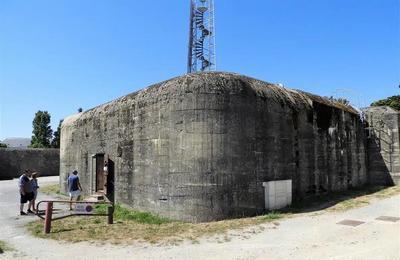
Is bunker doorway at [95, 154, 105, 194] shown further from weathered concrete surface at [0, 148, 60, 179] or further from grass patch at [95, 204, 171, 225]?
weathered concrete surface at [0, 148, 60, 179]

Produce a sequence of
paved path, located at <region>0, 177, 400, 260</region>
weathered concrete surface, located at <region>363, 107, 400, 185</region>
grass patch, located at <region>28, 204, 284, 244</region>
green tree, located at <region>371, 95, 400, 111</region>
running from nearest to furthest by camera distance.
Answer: paved path, located at <region>0, 177, 400, 260</region>
grass patch, located at <region>28, 204, 284, 244</region>
weathered concrete surface, located at <region>363, 107, 400, 185</region>
green tree, located at <region>371, 95, 400, 111</region>

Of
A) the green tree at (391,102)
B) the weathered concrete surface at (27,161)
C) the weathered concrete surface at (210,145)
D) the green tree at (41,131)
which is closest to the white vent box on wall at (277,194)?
the weathered concrete surface at (210,145)

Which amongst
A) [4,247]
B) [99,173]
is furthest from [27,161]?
[4,247]

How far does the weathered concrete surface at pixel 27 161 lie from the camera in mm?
32625

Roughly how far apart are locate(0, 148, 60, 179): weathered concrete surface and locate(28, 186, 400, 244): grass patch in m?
23.5

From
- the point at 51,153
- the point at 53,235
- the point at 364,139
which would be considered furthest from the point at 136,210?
the point at 51,153

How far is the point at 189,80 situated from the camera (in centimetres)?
1123

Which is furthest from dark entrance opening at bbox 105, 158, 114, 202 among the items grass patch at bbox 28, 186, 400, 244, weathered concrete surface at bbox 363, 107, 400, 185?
weathered concrete surface at bbox 363, 107, 400, 185

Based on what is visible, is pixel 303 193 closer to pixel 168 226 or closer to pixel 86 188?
pixel 168 226

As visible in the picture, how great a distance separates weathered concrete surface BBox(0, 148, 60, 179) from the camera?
3262 centimetres

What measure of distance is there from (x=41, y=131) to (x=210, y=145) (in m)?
49.0

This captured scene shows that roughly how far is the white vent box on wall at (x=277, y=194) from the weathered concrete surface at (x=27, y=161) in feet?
91.2

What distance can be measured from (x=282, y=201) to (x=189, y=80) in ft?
15.7

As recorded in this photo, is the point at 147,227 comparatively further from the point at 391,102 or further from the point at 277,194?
the point at 391,102
